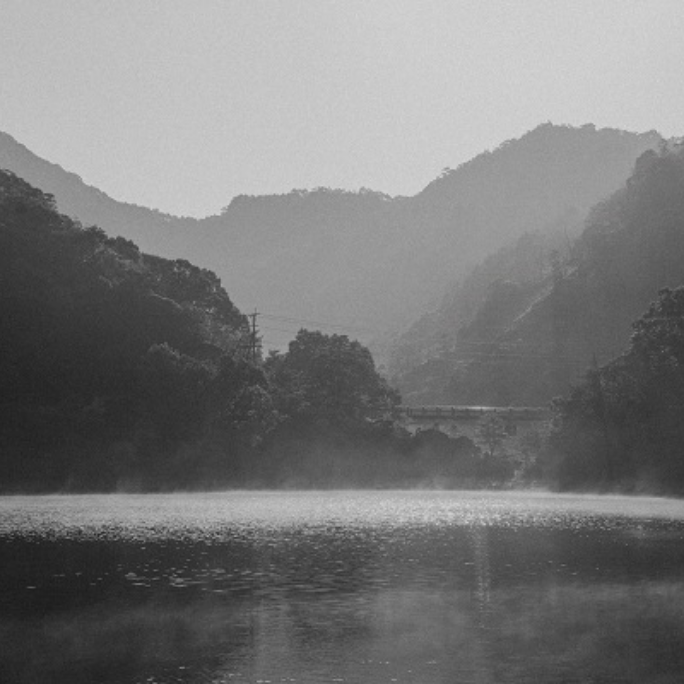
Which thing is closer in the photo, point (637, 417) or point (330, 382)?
point (637, 417)

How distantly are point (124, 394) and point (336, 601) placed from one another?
106315 millimetres

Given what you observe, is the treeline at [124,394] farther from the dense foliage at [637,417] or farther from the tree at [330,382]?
the dense foliage at [637,417]

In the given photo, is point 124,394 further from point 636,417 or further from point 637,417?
point 637,417

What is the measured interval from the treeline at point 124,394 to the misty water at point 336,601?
47.8 m

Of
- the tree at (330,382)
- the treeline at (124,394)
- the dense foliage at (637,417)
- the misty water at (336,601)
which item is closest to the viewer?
the misty water at (336,601)

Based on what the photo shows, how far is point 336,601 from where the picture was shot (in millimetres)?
50188

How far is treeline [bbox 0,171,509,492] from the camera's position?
472 ft

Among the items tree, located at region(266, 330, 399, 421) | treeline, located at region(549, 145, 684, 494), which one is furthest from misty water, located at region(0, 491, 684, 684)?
tree, located at region(266, 330, 399, 421)

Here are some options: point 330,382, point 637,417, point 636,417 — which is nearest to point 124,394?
point 330,382

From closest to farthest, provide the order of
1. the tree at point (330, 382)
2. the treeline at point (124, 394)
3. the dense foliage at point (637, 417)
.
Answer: the treeline at point (124, 394) < the dense foliage at point (637, 417) < the tree at point (330, 382)

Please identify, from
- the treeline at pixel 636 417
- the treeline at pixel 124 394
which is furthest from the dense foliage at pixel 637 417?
the treeline at pixel 124 394

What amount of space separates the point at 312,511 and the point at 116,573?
58353 mm

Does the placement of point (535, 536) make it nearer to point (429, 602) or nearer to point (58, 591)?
point (429, 602)

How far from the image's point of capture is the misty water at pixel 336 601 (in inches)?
1428
